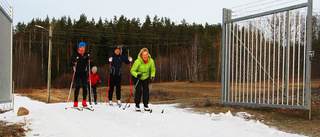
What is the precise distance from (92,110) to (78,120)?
1.22m

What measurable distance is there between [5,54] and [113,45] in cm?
4998

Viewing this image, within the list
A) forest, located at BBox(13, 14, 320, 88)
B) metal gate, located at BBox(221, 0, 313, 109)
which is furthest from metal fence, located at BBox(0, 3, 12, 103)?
forest, located at BBox(13, 14, 320, 88)

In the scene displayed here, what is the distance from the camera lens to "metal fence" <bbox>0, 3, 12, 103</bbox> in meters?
7.75

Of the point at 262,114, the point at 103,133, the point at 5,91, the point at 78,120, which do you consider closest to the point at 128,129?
the point at 103,133

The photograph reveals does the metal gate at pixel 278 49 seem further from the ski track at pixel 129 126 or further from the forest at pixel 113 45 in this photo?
the forest at pixel 113 45

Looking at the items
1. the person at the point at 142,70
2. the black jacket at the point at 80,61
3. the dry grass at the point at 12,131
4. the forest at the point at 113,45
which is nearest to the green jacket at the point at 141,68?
the person at the point at 142,70

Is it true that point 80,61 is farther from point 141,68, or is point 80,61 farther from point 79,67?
point 141,68

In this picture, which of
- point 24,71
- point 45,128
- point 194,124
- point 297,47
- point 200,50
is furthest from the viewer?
point 200,50

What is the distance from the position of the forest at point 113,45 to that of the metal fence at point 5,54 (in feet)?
104

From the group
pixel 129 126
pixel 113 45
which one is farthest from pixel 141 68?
pixel 113 45

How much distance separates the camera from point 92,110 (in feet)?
22.8

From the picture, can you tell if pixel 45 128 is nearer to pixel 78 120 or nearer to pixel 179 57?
pixel 78 120

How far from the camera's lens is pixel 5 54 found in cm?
825

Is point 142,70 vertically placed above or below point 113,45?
below
